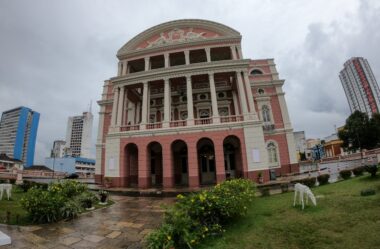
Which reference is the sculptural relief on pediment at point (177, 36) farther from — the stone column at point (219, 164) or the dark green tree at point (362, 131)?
the dark green tree at point (362, 131)

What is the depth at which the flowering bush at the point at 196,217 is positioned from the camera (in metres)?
4.01

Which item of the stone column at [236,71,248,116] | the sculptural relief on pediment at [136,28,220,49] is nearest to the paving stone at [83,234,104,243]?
the stone column at [236,71,248,116]

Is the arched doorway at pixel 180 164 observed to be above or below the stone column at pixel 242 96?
below

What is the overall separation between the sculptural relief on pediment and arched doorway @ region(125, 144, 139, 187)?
1083 cm

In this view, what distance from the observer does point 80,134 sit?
115188 mm

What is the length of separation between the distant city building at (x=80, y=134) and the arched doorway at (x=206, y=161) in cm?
11462

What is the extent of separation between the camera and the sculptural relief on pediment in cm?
1953

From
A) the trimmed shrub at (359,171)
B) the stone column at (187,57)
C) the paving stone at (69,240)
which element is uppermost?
the stone column at (187,57)

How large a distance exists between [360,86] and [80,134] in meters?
138

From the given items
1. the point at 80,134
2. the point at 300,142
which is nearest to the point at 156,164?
the point at 300,142

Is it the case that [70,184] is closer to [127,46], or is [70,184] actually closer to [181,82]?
[181,82]

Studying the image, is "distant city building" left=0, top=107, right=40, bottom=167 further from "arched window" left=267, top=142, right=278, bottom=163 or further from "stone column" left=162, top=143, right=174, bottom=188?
"arched window" left=267, top=142, right=278, bottom=163

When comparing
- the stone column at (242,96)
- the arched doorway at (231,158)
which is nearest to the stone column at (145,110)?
the arched doorway at (231,158)

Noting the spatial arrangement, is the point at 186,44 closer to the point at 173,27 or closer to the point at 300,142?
the point at 173,27
